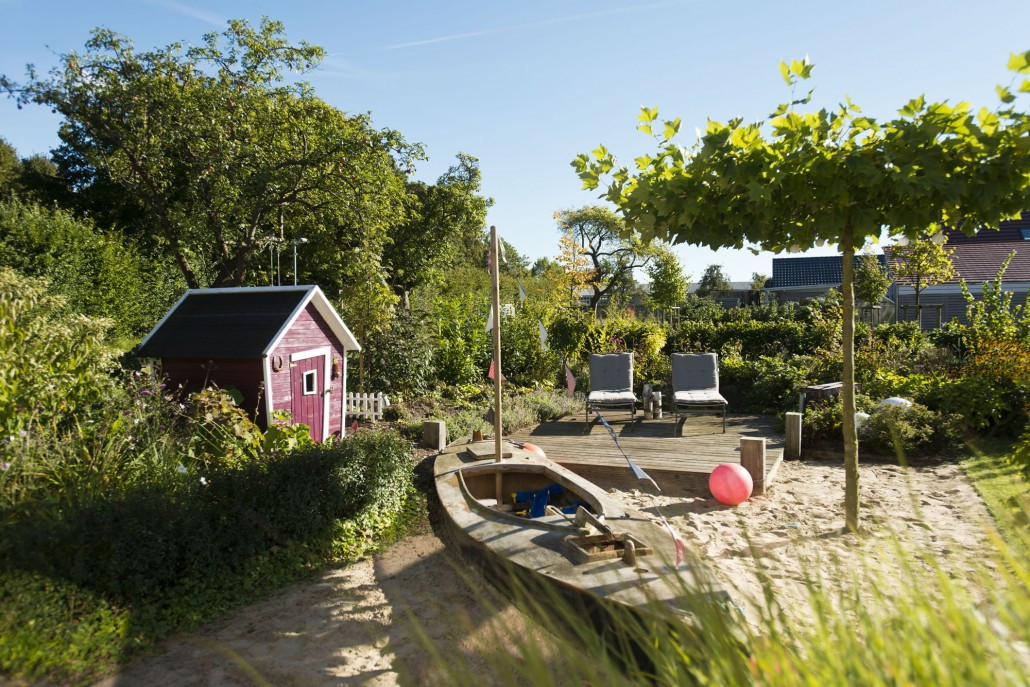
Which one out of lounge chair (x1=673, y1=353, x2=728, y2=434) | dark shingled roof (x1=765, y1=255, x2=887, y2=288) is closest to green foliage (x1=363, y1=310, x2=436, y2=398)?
lounge chair (x1=673, y1=353, x2=728, y2=434)

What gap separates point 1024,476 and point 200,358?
8.19 metres

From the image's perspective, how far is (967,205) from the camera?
4.77m

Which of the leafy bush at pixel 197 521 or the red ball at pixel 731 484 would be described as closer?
the leafy bush at pixel 197 521

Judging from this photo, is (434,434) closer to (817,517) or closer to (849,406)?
(817,517)

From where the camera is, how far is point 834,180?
462 cm

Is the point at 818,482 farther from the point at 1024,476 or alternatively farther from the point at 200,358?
the point at 200,358

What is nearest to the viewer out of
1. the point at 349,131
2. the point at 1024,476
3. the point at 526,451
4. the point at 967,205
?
the point at 967,205

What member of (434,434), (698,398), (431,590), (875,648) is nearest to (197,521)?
(431,590)

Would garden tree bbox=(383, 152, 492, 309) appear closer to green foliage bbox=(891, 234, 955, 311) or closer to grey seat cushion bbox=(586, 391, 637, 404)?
grey seat cushion bbox=(586, 391, 637, 404)

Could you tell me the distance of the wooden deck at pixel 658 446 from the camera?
745 centimetres

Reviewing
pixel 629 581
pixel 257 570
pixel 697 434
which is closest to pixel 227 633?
pixel 257 570

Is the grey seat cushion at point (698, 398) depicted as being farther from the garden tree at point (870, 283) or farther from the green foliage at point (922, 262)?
Answer: the garden tree at point (870, 283)

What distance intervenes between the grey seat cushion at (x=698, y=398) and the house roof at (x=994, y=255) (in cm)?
1215

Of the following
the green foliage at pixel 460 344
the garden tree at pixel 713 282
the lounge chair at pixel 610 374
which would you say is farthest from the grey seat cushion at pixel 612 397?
the garden tree at pixel 713 282
